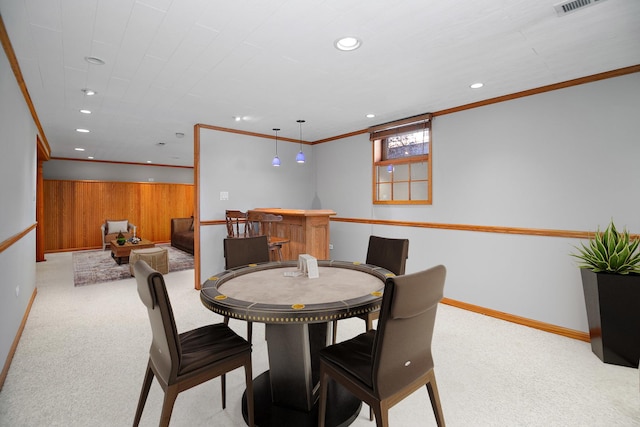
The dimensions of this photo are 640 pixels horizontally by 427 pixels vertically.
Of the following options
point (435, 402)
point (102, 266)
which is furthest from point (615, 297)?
point (102, 266)

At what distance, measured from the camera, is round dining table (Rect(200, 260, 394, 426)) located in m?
1.57

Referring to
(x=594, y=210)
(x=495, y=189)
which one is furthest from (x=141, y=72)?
(x=594, y=210)

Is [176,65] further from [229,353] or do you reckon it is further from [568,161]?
[568,161]

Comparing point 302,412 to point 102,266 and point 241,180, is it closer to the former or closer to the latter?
point 241,180

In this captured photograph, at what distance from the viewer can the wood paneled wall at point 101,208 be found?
8109mm

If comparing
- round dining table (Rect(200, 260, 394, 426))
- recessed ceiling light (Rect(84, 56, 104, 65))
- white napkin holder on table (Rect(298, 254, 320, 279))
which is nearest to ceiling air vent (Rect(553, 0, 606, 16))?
round dining table (Rect(200, 260, 394, 426))

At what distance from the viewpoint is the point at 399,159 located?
4652 millimetres

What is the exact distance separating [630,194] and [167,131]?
5900mm

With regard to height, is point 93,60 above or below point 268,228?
above

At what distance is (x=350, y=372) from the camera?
1.51 m

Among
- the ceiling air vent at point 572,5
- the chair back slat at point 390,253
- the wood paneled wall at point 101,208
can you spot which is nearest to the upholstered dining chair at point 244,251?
the chair back slat at point 390,253

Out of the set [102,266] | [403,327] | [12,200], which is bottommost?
[102,266]

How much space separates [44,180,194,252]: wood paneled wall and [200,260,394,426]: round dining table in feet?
27.1

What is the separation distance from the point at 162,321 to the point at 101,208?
29.4ft
